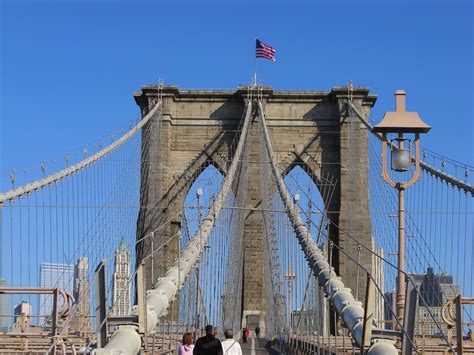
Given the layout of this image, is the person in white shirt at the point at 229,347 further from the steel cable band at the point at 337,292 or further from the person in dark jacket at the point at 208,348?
the steel cable band at the point at 337,292

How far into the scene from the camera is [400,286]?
36.7ft

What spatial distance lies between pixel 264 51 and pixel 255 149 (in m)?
3.67

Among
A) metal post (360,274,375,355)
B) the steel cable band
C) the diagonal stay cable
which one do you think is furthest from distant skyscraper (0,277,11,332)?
metal post (360,274,375,355)

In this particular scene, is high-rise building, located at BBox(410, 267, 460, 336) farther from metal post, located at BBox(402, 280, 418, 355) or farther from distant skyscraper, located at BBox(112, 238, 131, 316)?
metal post, located at BBox(402, 280, 418, 355)

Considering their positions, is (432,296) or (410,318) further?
(432,296)

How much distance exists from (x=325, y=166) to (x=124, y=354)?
27.5m

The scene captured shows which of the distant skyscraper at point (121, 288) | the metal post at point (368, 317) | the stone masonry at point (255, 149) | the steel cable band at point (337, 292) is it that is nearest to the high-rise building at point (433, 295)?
the steel cable band at point (337, 292)

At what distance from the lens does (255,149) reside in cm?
3372

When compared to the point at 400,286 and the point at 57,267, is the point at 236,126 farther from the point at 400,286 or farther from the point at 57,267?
the point at 400,286

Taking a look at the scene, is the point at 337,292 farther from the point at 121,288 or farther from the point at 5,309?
the point at 121,288

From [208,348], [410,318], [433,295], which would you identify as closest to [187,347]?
[208,348]

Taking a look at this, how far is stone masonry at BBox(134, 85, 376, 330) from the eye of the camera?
33.0m

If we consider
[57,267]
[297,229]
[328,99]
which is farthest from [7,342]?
[328,99]

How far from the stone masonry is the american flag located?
165 centimetres
